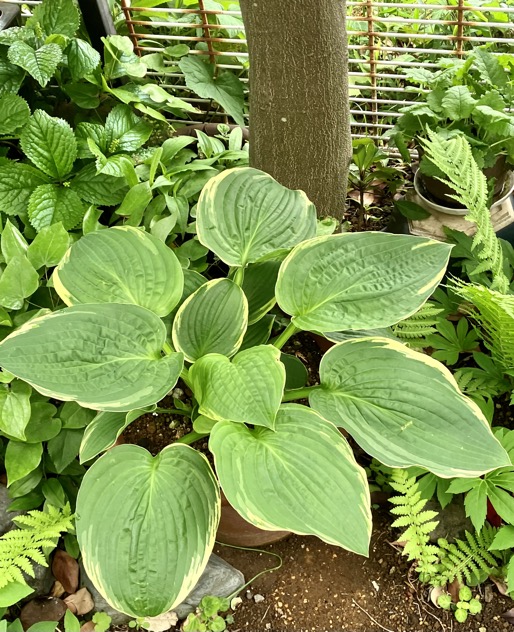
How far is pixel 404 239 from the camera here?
1263 mm

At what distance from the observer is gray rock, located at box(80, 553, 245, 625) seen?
4.74 feet

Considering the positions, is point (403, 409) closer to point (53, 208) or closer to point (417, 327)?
point (417, 327)

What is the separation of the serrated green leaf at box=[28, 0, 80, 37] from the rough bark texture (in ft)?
1.97

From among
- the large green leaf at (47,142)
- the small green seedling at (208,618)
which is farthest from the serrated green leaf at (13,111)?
the small green seedling at (208,618)

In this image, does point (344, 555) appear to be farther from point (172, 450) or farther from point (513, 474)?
point (172, 450)

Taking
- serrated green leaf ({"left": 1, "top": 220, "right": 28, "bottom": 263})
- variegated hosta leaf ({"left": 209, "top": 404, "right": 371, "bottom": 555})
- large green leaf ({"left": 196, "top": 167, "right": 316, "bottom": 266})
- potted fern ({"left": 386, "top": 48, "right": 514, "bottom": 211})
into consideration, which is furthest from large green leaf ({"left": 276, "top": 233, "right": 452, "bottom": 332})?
serrated green leaf ({"left": 1, "top": 220, "right": 28, "bottom": 263})

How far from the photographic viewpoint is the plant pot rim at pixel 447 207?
1724 millimetres

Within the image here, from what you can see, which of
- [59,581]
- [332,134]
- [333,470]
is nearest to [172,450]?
[333,470]

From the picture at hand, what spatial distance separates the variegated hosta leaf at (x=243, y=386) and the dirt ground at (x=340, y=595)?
1.79 feet

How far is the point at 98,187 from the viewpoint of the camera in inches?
65.1

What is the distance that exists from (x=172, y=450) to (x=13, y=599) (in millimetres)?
440

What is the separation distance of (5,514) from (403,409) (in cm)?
94

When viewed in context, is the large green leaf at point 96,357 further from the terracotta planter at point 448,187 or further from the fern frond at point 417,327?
the terracotta planter at point 448,187

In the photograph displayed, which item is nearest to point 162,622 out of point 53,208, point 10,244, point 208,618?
point 208,618
